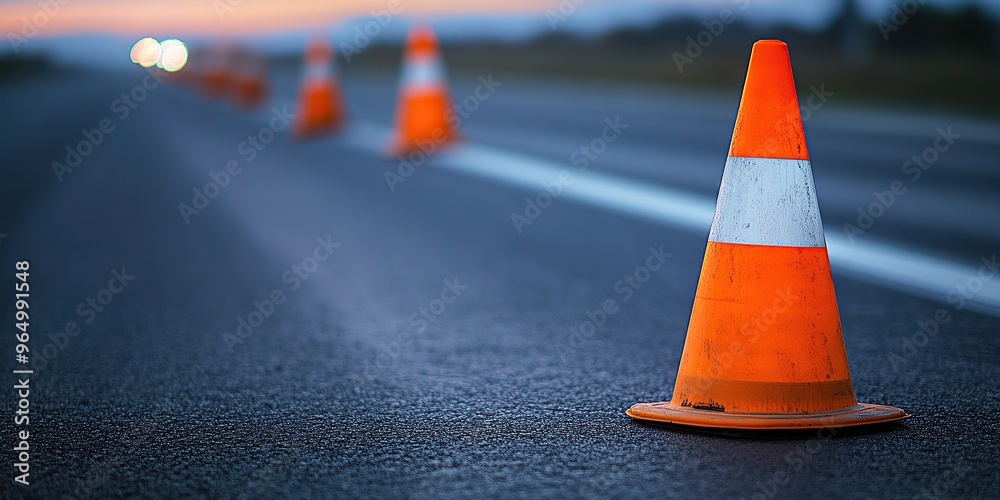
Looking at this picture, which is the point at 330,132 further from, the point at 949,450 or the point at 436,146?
the point at 949,450

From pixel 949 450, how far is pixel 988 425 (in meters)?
0.38

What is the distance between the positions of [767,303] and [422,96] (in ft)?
33.9

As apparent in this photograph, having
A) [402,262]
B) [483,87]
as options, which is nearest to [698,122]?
[402,262]

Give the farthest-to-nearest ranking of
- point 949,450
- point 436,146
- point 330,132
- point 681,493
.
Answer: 1. point 330,132
2. point 436,146
3. point 949,450
4. point 681,493

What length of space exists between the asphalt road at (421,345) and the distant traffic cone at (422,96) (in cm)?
130

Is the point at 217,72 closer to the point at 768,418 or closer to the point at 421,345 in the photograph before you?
the point at 421,345

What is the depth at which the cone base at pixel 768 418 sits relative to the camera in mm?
3568

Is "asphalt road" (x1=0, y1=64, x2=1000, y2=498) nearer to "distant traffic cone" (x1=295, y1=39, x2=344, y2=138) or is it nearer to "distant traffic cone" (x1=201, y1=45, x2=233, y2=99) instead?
"distant traffic cone" (x1=295, y1=39, x2=344, y2=138)

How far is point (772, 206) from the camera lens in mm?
3781

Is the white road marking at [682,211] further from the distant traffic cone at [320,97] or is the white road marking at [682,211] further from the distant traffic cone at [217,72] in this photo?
the distant traffic cone at [217,72]

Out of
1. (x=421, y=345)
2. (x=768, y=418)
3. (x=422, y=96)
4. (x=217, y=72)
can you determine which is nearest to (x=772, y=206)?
(x=768, y=418)

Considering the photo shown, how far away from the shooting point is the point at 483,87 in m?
40.2

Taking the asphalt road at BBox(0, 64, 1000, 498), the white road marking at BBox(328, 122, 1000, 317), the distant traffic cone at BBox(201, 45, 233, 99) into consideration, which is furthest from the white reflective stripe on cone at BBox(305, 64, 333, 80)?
the distant traffic cone at BBox(201, 45, 233, 99)

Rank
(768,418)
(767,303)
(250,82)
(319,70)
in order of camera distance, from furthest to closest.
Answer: (250,82) < (319,70) < (767,303) < (768,418)
